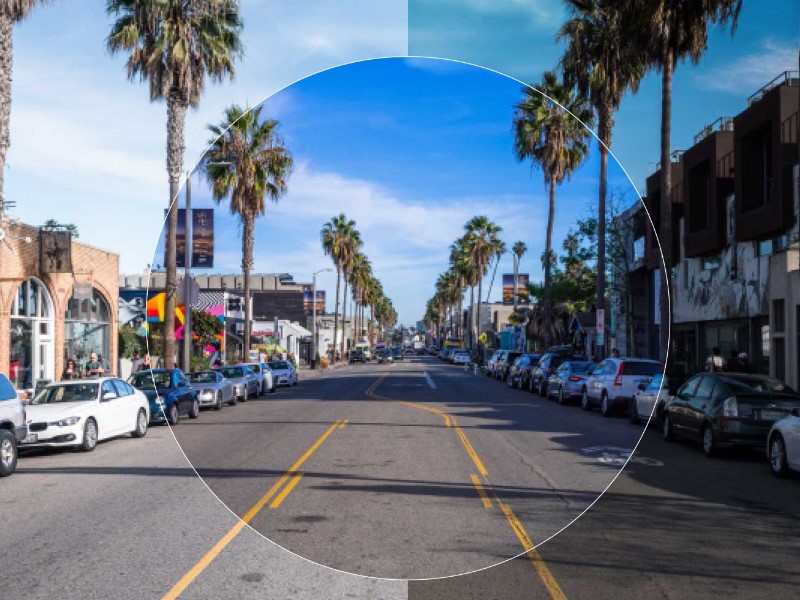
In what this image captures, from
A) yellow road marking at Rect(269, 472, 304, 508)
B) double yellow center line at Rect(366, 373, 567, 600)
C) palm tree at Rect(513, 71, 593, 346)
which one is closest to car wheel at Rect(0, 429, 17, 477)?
double yellow center line at Rect(366, 373, 567, 600)

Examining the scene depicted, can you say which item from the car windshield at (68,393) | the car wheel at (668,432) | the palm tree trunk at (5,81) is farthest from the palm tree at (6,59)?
the car wheel at (668,432)

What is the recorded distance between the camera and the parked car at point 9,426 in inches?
586

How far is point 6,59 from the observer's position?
22.2m

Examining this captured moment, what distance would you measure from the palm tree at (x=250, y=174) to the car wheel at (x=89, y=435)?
1566 cm

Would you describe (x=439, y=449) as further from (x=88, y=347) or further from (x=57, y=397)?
(x=88, y=347)

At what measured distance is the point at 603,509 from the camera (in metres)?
10.5

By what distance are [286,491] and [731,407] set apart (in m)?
14.5

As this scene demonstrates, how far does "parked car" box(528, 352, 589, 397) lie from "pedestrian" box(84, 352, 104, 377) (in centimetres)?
2772

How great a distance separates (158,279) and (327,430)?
748mm

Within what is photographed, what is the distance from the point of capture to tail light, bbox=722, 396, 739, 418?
50.9ft

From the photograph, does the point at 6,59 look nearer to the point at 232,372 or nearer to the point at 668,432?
the point at 668,432

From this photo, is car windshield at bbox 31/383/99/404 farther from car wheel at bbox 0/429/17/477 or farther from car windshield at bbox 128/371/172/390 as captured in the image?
car windshield at bbox 128/371/172/390

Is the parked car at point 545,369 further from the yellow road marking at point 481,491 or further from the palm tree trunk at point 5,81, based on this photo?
the palm tree trunk at point 5,81

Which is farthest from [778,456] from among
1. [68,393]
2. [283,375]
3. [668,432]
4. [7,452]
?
[68,393]
